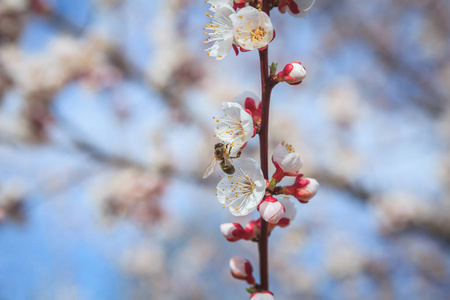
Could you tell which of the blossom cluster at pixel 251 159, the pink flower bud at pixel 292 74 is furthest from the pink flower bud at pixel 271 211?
the pink flower bud at pixel 292 74

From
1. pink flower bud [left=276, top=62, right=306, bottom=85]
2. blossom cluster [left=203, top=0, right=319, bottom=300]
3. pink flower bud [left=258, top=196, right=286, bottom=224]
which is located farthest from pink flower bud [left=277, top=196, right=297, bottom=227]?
→ pink flower bud [left=276, top=62, right=306, bottom=85]

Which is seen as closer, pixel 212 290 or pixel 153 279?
pixel 153 279

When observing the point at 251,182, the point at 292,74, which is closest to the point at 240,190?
the point at 251,182

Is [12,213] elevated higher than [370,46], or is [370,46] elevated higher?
[370,46]

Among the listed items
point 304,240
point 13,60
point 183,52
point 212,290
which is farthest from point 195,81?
point 212,290

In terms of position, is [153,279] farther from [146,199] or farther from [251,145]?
[251,145]

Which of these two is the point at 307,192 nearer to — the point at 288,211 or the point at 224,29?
the point at 288,211

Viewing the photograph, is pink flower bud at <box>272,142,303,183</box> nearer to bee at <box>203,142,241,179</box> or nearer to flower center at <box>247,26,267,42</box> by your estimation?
bee at <box>203,142,241,179</box>

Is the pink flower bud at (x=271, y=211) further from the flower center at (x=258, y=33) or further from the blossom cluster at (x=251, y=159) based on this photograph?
the flower center at (x=258, y=33)
